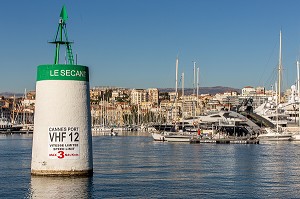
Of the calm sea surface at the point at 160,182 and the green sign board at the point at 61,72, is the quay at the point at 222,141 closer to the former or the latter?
the calm sea surface at the point at 160,182

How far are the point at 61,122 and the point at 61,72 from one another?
2352 mm

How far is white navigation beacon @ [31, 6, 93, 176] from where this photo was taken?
3017 cm

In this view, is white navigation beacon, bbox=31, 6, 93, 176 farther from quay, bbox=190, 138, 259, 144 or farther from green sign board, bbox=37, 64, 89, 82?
quay, bbox=190, 138, 259, 144

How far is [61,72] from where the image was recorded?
30.3 meters

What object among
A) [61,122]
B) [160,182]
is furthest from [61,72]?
[160,182]

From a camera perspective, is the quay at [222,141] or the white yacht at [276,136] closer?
the quay at [222,141]

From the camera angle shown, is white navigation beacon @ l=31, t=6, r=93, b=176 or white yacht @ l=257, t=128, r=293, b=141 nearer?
white navigation beacon @ l=31, t=6, r=93, b=176

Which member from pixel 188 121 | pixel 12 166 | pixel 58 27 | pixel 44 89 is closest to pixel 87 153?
pixel 44 89

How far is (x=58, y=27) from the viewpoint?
31797 mm

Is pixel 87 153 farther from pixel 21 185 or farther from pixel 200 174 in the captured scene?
pixel 200 174

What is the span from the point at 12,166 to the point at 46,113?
14974 mm

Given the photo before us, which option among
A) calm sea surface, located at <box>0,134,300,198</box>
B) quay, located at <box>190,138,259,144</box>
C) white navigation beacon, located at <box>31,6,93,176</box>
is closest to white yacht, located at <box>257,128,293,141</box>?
quay, located at <box>190,138,259,144</box>

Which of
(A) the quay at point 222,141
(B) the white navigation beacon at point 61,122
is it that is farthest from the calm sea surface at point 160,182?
(A) the quay at point 222,141

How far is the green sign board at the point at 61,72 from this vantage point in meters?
30.3
